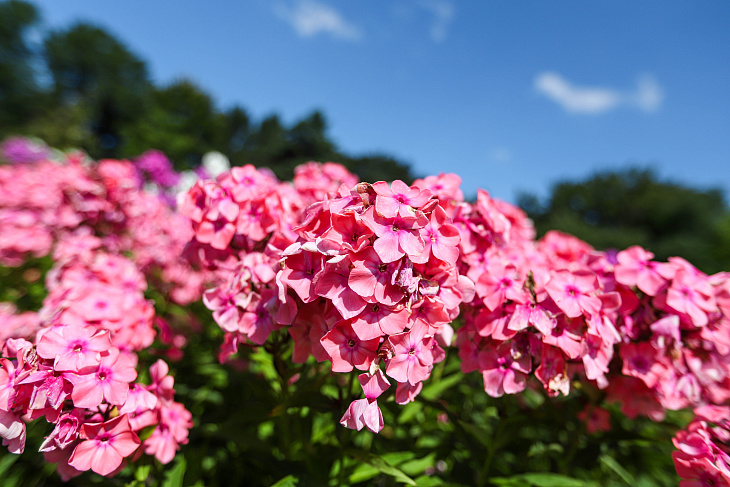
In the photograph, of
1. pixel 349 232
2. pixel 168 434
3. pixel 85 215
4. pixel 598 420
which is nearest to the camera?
pixel 349 232

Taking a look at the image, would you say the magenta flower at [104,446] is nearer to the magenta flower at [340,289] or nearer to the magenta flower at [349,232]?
the magenta flower at [340,289]

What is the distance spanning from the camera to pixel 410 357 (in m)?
1.16

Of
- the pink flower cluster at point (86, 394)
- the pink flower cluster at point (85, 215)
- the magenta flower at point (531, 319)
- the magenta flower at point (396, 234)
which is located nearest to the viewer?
the magenta flower at point (396, 234)

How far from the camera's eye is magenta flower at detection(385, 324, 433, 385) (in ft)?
3.70

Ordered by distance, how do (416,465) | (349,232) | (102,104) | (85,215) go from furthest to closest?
(102,104), (85,215), (416,465), (349,232)

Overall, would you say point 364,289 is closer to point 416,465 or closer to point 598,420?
point 416,465

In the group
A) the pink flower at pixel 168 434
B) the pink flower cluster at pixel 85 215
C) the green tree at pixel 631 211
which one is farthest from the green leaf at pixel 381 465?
the green tree at pixel 631 211

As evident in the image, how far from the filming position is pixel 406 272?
1.08m

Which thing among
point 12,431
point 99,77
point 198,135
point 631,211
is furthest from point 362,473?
point 99,77

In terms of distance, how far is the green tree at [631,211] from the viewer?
2428cm

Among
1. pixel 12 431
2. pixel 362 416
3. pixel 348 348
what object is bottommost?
pixel 12 431

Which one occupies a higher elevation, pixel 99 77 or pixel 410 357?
pixel 410 357

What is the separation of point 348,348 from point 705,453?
1.25m

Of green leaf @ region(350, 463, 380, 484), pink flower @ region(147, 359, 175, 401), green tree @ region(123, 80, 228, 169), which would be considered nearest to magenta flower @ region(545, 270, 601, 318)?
green leaf @ region(350, 463, 380, 484)
